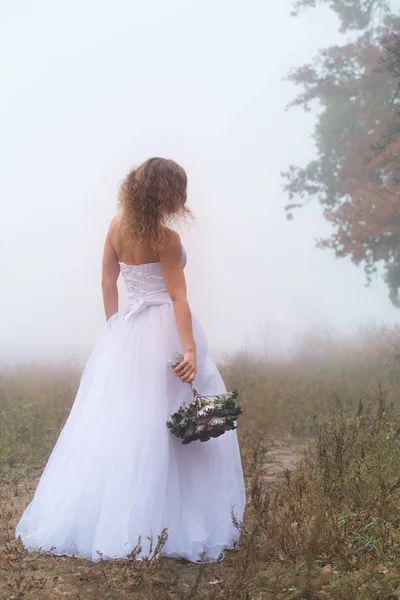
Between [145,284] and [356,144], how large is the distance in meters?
15.9

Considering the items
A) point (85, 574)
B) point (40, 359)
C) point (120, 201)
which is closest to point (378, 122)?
point (40, 359)

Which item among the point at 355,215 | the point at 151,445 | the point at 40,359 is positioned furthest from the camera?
the point at 355,215

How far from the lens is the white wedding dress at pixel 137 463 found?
4605mm

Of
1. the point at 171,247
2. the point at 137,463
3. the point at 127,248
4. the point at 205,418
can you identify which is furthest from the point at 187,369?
the point at 127,248

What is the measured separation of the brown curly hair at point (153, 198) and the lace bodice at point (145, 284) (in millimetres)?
206

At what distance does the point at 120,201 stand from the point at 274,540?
2.33 metres

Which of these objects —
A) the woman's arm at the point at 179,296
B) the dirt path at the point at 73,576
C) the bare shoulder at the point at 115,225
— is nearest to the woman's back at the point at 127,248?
the bare shoulder at the point at 115,225

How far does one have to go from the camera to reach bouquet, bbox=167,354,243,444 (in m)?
4.54

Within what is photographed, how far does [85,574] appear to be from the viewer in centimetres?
429

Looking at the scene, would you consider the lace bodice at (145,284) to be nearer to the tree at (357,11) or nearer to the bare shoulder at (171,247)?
the bare shoulder at (171,247)

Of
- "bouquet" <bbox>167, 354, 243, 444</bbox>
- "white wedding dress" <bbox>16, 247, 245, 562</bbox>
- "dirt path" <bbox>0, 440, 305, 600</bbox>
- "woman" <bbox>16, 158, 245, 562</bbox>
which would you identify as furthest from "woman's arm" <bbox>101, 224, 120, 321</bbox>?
"dirt path" <bbox>0, 440, 305, 600</bbox>

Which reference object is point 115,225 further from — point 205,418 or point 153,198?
point 205,418

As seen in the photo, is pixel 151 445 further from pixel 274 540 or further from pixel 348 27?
pixel 348 27

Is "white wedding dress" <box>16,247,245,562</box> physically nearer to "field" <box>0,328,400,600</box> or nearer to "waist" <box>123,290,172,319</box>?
"waist" <box>123,290,172,319</box>
